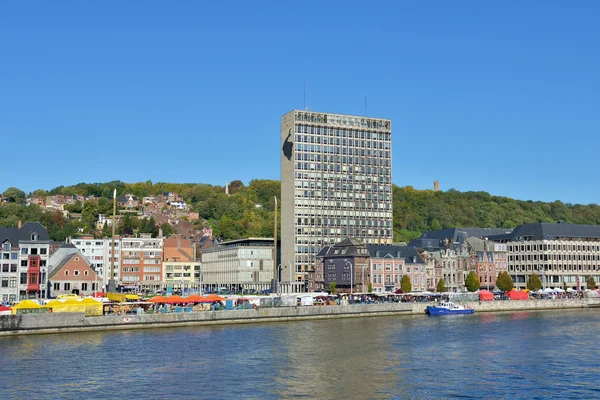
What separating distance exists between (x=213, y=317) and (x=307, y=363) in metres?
43.4

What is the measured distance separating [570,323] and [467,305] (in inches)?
1132

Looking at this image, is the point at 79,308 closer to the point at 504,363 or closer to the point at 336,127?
the point at 504,363

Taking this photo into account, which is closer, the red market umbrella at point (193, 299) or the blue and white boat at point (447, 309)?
the red market umbrella at point (193, 299)

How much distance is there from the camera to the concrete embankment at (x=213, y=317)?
91.4m

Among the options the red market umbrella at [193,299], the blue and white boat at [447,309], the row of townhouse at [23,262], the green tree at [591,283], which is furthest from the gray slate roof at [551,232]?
the row of townhouse at [23,262]

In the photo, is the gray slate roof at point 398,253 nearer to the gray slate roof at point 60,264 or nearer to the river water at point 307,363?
the gray slate roof at point 60,264

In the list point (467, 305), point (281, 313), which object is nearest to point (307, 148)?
point (467, 305)

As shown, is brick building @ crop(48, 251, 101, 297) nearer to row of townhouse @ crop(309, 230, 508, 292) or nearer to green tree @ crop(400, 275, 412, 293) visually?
row of townhouse @ crop(309, 230, 508, 292)

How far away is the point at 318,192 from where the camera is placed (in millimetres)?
195000

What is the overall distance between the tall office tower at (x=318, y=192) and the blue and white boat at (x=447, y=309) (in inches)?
2529

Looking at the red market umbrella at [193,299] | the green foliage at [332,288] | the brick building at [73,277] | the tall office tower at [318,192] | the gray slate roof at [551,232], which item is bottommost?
the red market umbrella at [193,299]

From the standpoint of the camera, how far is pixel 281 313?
374ft

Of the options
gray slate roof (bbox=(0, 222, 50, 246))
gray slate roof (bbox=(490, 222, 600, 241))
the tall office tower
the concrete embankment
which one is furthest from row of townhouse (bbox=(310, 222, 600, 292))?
gray slate roof (bbox=(0, 222, 50, 246))

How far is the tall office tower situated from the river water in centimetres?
9301
